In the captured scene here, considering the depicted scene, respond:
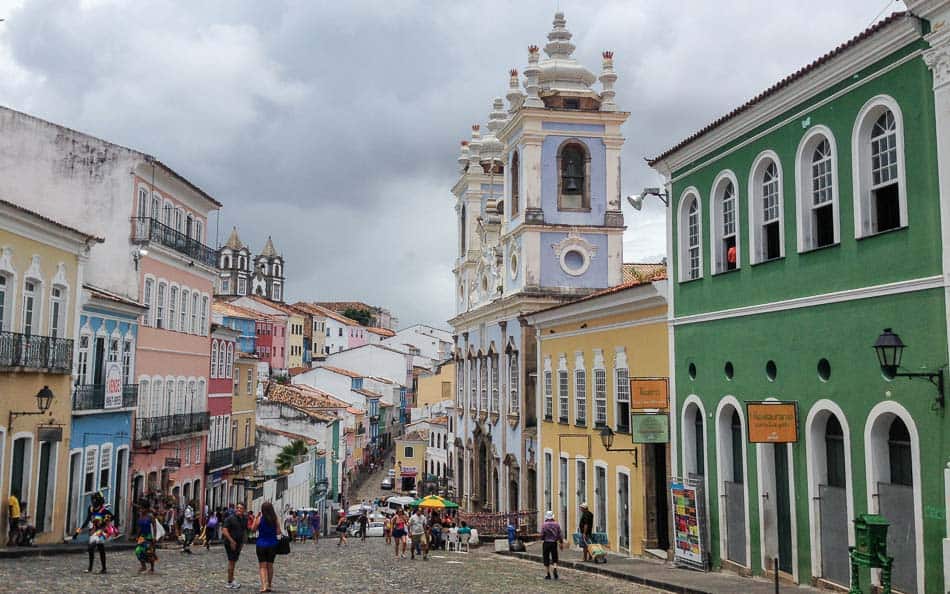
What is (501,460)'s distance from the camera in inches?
1528

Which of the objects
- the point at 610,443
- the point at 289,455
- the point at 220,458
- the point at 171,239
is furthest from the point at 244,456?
the point at 610,443

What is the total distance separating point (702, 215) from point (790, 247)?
3545 mm

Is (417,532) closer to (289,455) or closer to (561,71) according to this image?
(561,71)

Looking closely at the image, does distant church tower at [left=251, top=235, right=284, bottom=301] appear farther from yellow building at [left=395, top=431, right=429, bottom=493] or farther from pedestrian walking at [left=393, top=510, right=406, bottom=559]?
pedestrian walking at [left=393, top=510, right=406, bottom=559]

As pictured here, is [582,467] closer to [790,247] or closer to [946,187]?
[790,247]

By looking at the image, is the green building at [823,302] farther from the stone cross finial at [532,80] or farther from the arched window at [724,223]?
the stone cross finial at [532,80]

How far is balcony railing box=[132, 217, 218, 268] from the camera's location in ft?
101

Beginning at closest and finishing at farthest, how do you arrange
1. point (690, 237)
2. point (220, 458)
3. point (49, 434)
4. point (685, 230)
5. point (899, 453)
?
1. point (899, 453)
2. point (690, 237)
3. point (685, 230)
4. point (49, 434)
5. point (220, 458)

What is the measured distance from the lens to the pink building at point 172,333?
31203 mm

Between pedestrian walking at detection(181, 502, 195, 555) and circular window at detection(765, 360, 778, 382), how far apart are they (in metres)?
14.8

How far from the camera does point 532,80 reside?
37.3 metres

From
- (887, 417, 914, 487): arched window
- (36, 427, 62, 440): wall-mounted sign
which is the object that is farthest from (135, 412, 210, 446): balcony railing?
(887, 417, 914, 487): arched window

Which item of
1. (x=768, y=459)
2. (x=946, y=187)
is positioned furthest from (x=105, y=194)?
(x=946, y=187)

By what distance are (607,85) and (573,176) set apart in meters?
3.52
